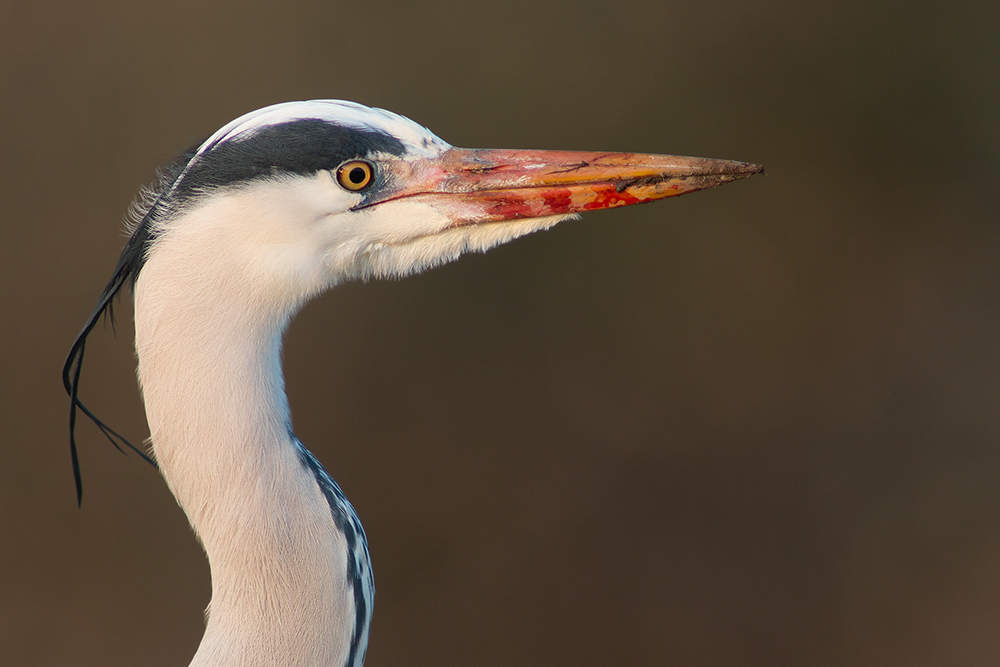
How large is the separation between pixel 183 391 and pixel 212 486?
8 centimetres

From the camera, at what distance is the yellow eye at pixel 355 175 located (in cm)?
68

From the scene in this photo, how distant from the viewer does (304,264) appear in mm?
675

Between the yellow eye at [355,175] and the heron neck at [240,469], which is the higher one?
the yellow eye at [355,175]

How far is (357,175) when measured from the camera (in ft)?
2.26

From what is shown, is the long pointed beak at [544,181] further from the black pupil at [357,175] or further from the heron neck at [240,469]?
the heron neck at [240,469]

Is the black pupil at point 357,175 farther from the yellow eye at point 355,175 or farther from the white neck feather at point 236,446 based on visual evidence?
the white neck feather at point 236,446

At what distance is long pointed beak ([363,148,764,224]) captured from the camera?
706mm

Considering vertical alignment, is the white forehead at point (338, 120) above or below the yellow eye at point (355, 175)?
above

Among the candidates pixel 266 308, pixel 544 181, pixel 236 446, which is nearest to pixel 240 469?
pixel 236 446

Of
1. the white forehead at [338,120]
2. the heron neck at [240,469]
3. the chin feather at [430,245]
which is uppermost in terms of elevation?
the white forehead at [338,120]

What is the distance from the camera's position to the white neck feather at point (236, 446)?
0.65 meters

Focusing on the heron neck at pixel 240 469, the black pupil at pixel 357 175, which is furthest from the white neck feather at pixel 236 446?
the black pupil at pixel 357 175

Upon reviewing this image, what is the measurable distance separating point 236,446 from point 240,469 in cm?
2

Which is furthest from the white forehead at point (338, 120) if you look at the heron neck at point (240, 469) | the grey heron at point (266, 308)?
the heron neck at point (240, 469)
